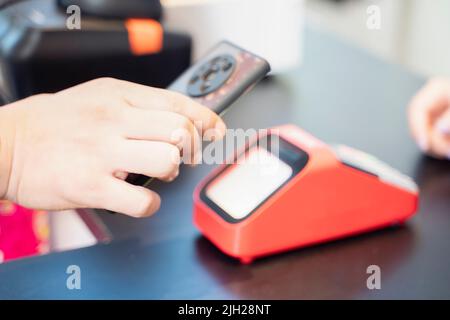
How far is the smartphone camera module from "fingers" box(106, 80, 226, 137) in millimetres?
42

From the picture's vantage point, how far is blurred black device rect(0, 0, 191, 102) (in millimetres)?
401

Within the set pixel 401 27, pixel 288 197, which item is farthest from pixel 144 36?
pixel 401 27

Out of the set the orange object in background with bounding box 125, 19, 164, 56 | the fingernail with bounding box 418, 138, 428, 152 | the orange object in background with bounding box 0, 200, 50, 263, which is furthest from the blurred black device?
the fingernail with bounding box 418, 138, 428, 152

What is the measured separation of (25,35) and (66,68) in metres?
0.04

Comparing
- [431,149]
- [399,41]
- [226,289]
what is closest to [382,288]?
[226,289]

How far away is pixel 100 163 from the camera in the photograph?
0.31m

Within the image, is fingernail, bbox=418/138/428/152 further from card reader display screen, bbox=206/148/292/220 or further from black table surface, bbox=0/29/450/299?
card reader display screen, bbox=206/148/292/220

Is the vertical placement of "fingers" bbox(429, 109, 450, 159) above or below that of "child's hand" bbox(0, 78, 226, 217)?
below

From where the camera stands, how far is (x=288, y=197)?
40 centimetres

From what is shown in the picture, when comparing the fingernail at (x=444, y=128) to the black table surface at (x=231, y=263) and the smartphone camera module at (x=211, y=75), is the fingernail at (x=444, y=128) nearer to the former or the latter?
the black table surface at (x=231, y=263)

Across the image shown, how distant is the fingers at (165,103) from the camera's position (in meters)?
0.32

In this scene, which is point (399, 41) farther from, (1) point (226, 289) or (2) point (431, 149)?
(1) point (226, 289)

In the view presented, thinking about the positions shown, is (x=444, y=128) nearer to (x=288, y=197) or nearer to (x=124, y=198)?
(x=288, y=197)

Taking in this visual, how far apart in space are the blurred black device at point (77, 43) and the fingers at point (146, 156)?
3.5 inches
